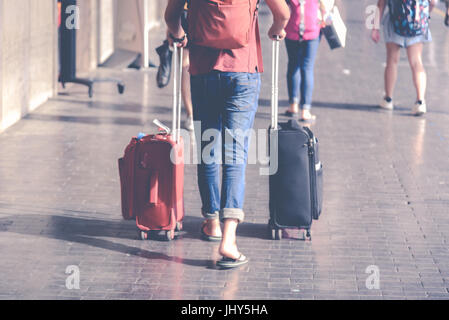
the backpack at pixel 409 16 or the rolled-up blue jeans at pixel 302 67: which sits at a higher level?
the backpack at pixel 409 16

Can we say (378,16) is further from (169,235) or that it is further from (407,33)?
(169,235)

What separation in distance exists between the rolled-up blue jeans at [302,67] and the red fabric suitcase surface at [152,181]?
14.4 ft

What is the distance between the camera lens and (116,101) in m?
11.5

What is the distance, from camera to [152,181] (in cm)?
610

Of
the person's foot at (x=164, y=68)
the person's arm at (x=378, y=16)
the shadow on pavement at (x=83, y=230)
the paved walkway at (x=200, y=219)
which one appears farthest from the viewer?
the person's arm at (x=378, y=16)

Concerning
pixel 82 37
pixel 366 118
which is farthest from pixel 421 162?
pixel 82 37

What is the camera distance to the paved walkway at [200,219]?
17.7ft

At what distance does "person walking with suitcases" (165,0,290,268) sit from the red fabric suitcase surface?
0.28m

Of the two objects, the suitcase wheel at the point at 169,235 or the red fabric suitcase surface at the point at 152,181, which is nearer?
the red fabric suitcase surface at the point at 152,181

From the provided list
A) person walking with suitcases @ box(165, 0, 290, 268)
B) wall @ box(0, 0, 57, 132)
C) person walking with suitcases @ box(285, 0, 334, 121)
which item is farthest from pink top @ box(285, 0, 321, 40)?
person walking with suitcases @ box(165, 0, 290, 268)

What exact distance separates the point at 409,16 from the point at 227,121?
5365mm

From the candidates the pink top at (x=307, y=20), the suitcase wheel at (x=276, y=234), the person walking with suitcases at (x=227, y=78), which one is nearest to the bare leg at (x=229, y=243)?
the person walking with suitcases at (x=227, y=78)

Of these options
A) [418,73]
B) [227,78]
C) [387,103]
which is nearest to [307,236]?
[227,78]

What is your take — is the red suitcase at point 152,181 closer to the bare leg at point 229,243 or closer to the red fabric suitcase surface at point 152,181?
the red fabric suitcase surface at point 152,181
